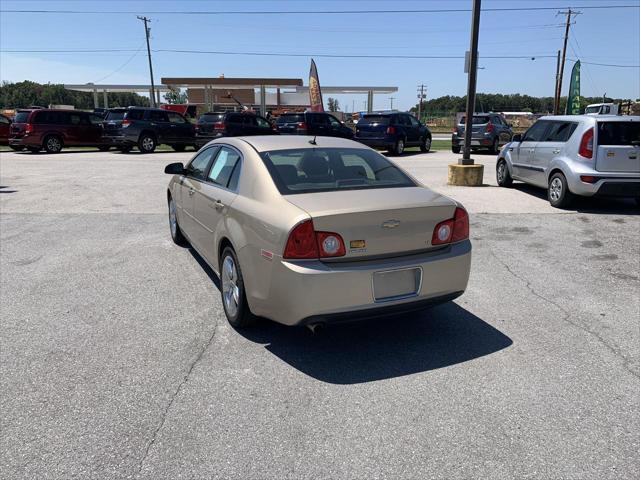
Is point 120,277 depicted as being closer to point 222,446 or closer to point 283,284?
point 283,284

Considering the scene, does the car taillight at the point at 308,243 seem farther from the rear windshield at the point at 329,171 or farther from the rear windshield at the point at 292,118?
the rear windshield at the point at 292,118

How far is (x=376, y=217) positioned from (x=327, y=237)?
0.38 metres

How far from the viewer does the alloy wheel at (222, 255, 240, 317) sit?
4.12 metres

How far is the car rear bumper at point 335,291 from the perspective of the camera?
3.39 meters

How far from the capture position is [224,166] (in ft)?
15.8

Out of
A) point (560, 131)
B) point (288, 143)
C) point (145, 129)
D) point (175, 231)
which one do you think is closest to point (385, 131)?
point (145, 129)

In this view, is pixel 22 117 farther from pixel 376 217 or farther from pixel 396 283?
pixel 396 283

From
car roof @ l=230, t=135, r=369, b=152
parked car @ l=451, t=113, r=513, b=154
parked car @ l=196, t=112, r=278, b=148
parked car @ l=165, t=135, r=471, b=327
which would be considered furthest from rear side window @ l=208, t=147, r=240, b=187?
parked car @ l=451, t=113, r=513, b=154

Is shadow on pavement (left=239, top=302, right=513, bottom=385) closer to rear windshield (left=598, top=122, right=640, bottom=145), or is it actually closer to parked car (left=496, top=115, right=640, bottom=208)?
parked car (left=496, top=115, right=640, bottom=208)

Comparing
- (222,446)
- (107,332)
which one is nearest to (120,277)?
(107,332)

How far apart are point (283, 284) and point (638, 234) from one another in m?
6.38

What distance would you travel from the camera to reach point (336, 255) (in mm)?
3469

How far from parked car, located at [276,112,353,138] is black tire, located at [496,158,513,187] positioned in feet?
36.2

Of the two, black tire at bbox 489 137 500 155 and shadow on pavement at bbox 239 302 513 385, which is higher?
black tire at bbox 489 137 500 155
